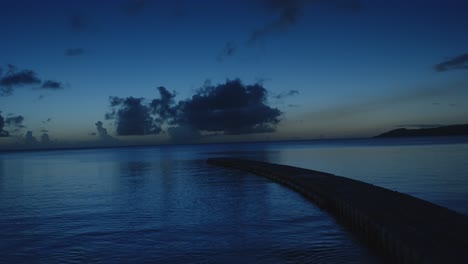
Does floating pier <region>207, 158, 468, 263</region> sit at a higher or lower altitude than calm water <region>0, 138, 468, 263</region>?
higher

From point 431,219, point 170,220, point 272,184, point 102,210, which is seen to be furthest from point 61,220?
point 272,184

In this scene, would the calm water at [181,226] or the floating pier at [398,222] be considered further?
the calm water at [181,226]

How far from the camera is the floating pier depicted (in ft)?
39.7

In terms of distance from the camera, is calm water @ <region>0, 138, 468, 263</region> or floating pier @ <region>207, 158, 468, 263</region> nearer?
floating pier @ <region>207, 158, 468, 263</region>

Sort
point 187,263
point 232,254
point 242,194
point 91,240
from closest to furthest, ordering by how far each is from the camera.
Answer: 1. point 187,263
2. point 232,254
3. point 91,240
4. point 242,194

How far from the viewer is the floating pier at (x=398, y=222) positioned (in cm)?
1209

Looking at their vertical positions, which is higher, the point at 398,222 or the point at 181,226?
the point at 398,222

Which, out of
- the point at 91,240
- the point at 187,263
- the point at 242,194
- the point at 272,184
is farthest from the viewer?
the point at 272,184

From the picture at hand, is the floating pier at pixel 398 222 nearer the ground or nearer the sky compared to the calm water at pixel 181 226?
nearer the sky

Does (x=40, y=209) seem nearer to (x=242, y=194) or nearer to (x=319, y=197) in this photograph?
(x=242, y=194)

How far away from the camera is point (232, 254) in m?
16.0

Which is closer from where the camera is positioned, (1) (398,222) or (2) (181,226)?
(1) (398,222)

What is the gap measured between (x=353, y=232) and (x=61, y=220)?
52.5ft

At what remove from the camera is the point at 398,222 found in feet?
52.1
